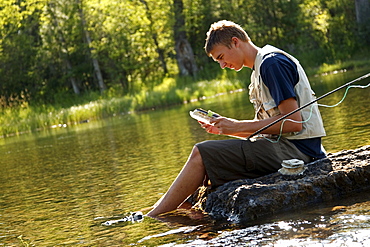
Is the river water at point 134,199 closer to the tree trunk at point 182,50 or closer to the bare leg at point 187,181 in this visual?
the bare leg at point 187,181

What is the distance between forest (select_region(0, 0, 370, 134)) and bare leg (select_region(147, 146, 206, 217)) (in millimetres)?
23072

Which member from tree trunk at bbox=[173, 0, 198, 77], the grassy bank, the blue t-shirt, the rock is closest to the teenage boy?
the blue t-shirt

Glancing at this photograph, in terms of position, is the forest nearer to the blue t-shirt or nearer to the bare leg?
the bare leg

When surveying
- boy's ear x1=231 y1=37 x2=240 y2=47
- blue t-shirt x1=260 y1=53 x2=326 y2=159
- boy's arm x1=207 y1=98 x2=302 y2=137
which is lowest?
boy's arm x1=207 y1=98 x2=302 y2=137

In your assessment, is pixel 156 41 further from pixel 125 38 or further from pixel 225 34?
pixel 225 34

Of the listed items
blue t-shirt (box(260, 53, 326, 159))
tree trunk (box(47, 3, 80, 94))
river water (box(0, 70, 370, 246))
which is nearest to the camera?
river water (box(0, 70, 370, 246))

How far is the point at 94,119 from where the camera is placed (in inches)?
877

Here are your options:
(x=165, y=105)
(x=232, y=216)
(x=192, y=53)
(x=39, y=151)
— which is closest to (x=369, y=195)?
(x=232, y=216)

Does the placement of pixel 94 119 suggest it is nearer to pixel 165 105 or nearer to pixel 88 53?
pixel 165 105

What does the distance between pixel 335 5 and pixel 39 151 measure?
2019 centimetres

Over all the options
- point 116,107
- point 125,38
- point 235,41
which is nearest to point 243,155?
point 235,41

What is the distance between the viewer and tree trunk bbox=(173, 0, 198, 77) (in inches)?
1195

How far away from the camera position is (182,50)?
30641 mm

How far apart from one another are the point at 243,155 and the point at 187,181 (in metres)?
0.47
